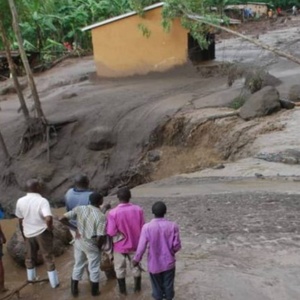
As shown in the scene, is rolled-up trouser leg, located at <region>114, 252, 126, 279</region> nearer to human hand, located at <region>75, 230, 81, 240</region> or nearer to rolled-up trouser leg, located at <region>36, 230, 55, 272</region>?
human hand, located at <region>75, 230, 81, 240</region>

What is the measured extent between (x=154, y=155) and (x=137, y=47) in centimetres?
733

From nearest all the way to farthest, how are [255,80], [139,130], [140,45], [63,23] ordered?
[255,80], [139,130], [140,45], [63,23]

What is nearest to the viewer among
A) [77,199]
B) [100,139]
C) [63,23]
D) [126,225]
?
[126,225]

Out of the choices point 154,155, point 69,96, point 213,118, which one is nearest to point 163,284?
point 213,118

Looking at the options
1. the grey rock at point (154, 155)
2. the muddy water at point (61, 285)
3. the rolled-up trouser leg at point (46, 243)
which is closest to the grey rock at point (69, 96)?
the grey rock at point (154, 155)

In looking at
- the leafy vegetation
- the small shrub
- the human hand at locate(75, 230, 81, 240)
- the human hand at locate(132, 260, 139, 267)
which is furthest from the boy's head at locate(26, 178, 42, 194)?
the leafy vegetation

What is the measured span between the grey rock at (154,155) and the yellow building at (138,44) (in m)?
6.47

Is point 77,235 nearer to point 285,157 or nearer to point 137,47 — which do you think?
point 285,157

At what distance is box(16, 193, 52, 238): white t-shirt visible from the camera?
6.30 metres

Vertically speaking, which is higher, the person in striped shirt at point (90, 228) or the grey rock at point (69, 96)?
the person in striped shirt at point (90, 228)

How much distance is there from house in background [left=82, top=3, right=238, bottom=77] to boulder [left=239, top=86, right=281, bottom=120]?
262 inches

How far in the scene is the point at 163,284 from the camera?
18.1 ft

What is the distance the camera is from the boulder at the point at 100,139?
17.7 m

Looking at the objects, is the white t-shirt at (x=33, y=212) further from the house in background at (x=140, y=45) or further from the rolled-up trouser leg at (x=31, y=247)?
the house in background at (x=140, y=45)
